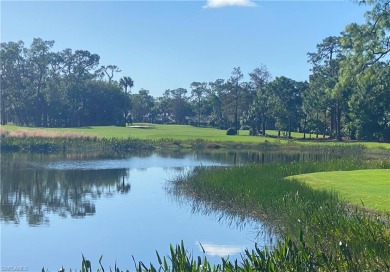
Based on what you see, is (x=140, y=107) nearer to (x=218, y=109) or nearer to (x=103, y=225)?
(x=218, y=109)

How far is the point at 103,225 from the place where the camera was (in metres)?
15.5

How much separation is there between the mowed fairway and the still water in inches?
132

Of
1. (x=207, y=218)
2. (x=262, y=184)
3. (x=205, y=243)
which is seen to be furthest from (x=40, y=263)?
(x=262, y=184)

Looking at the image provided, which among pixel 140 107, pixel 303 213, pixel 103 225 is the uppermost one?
pixel 140 107

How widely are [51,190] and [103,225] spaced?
25.9 feet

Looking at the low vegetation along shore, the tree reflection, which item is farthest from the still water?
the low vegetation along shore

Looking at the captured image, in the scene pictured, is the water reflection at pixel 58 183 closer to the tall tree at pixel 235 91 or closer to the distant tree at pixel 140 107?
the tall tree at pixel 235 91

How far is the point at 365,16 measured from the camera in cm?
2245

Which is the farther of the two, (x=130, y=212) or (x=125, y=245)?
(x=130, y=212)

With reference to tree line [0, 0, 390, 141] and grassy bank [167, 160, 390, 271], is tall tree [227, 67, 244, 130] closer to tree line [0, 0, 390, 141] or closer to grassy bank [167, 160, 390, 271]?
tree line [0, 0, 390, 141]

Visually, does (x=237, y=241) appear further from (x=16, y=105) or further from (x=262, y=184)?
(x=16, y=105)

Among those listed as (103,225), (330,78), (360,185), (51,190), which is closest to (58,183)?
(51,190)

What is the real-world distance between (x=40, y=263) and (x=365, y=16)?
676 inches

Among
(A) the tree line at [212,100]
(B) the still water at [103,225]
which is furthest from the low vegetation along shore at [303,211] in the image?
(A) the tree line at [212,100]
